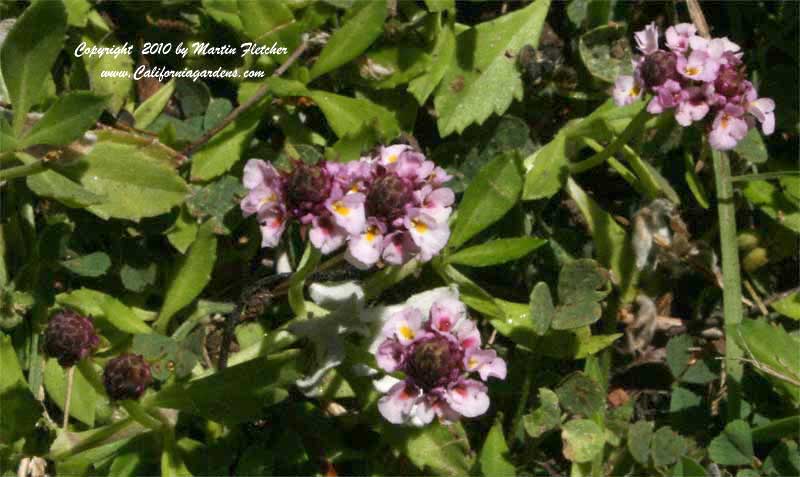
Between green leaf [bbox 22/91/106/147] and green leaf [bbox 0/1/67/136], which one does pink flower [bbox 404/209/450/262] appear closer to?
green leaf [bbox 22/91/106/147]

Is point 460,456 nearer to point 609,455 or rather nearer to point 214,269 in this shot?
point 609,455

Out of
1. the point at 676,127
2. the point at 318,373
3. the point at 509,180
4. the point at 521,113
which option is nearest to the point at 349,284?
the point at 318,373

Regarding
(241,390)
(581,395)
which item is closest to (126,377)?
(241,390)

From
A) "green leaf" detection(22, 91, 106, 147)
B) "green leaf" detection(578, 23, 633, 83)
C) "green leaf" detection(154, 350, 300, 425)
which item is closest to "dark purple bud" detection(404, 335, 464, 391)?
"green leaf" detection(154, 350, 300, 425)

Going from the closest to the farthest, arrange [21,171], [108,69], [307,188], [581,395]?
[307,188], [21,171], [581,395], [108,69]

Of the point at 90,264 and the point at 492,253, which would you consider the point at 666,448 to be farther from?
the point at 90,264

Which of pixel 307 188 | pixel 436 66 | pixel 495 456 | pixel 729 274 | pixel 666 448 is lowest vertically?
pixel 666 448
